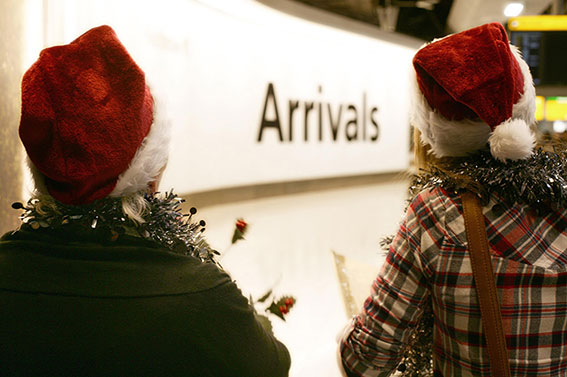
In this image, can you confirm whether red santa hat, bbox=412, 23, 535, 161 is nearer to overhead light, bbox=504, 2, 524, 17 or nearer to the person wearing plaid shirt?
the person wearing plaid shirt

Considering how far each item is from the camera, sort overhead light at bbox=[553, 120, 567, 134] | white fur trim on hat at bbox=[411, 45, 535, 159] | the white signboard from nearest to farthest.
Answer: white fur trim on hat at bbox=[411, 45, 535, 159]
the white signboard
overhead light at bbox=[553, 120, 567, 134]

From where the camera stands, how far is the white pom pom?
1.06m

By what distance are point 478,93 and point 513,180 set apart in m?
0.20

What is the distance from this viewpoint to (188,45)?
255 cm

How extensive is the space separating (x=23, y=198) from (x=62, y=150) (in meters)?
1.01

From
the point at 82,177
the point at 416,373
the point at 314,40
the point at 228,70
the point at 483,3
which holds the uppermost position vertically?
the point at 483,3

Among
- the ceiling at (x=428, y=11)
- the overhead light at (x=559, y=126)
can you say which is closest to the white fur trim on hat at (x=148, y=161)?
the ceiling at (x=428, y=11)

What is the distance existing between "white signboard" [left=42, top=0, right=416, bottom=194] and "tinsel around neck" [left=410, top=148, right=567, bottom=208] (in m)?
0.85

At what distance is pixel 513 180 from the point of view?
1.08m

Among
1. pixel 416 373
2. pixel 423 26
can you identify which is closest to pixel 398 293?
pixel 416 373

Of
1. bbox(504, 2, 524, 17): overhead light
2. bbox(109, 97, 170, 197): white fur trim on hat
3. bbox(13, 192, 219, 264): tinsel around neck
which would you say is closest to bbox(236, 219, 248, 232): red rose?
bbox(13, 192, 219, 264): tinsel around neck

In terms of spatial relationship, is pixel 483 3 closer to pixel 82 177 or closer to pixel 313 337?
pixel 313 337

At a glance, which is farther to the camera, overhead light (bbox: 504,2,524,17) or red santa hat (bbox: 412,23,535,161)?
overhead light (bbox: 504,2,524,17)

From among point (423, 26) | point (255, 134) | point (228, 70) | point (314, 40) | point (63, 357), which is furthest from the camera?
point (423, 26)
